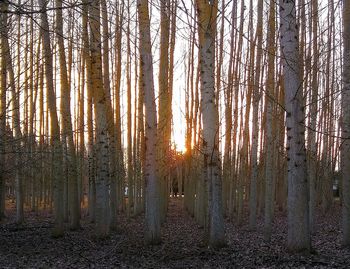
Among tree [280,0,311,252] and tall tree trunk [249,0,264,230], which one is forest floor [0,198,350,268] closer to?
tree [280,0,311,252]

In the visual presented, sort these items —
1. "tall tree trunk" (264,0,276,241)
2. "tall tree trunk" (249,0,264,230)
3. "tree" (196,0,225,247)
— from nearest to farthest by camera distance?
"tree" (196,0,225,247)
"tall tree trunk" (264,0,276,241)
"tall tree trunk" (249,0,264,230)

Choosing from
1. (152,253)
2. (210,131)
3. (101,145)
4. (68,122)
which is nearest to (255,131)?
(210,131)

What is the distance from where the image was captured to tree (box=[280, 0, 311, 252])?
24.9 ft

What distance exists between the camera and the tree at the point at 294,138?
24.9 ft

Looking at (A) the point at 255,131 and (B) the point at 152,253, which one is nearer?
(B) the point at 152,253

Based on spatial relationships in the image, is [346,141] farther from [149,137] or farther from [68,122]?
[68,122]

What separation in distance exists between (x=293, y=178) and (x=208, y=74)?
9.16 feet

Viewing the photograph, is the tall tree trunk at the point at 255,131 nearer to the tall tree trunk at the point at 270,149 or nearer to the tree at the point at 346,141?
the tall tree trunk at the point at 270,149

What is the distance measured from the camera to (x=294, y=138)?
7.73 metres

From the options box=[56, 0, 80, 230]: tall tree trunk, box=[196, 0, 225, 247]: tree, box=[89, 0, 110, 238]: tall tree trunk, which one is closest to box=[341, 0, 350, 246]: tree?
box=[196, 0, 225, 247]: tree

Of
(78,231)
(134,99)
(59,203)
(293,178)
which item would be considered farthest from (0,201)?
(293,178)

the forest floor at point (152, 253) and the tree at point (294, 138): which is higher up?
the tree at point (294, 138)

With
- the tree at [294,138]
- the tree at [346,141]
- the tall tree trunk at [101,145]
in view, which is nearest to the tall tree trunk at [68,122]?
the tall tree trunk at [101,145]

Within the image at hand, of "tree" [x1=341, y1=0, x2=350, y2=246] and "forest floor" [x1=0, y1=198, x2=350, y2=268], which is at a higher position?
"tree" [x1=341, y1=0, x2=350, y2=246]
